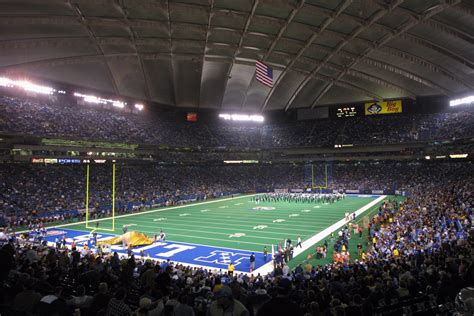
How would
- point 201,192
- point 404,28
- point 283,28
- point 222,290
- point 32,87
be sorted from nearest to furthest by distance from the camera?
point 222,290 → point 404,28 → point 283,28 → point 32,87 → point 201,192

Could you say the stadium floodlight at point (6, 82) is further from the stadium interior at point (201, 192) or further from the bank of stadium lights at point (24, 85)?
the stadium interior at point (201, 192)

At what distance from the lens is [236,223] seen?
92.2 ft

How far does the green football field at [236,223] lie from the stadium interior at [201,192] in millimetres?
250

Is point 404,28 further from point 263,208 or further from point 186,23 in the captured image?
point 263,208

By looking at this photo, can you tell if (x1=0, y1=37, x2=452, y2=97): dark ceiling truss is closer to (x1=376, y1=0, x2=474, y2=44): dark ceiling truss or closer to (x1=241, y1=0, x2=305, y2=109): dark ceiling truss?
(x1=241, y1=0, x2=305, y2=109): dark ceiling truss

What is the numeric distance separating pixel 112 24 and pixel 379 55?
2387 centimetres

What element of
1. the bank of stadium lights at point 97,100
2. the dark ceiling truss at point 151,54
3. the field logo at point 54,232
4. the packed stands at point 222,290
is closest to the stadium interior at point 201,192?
the packed stands at point 222,290

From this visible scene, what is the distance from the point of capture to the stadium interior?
705 cm

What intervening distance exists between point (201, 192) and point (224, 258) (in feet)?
106

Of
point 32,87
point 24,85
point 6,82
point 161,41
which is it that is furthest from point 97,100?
point 161,41

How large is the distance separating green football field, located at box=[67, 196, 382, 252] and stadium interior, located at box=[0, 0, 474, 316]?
0.82ft

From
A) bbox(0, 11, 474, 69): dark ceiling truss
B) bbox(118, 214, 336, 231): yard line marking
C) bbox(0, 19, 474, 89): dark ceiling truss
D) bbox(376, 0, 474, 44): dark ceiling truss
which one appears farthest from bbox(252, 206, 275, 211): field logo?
bbox(376, 0, 474, 44): dark ceiling truss

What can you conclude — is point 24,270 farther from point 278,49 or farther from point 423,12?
point 278,49

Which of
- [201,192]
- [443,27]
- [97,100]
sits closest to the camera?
[443,27]
